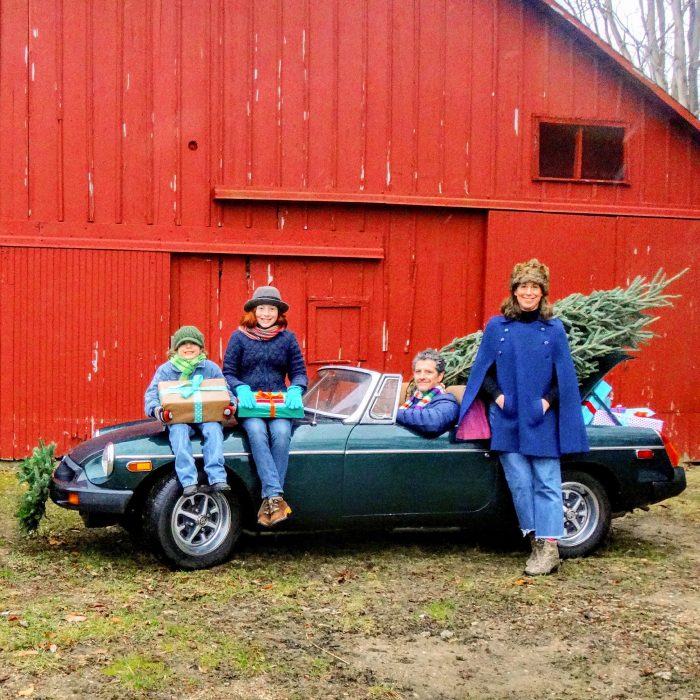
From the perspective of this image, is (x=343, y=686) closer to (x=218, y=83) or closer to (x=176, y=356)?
(x=176, y=356)

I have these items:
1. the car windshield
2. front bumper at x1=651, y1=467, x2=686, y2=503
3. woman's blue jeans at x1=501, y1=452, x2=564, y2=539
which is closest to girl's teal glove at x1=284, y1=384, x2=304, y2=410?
the car windshield

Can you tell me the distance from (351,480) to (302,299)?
4786 mm

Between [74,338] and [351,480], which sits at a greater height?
[74,338]

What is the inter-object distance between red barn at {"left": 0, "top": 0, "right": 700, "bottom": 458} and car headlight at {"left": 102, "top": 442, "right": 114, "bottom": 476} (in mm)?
4524

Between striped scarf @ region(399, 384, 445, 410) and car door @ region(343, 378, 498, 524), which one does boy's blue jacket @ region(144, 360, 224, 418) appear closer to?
car door @ region(343, 378, 498, 524)

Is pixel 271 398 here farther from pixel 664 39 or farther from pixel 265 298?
pixel 664 39

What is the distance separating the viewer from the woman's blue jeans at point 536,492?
5.83m

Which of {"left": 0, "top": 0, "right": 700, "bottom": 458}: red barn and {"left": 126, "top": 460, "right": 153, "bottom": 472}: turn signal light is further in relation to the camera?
{"left": 0, "top": 0, "right": 700, "bottom": 458}: red barn

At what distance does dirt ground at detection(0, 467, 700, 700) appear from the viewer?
389cm

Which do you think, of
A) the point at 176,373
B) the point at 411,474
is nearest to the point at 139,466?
the point at 176,373

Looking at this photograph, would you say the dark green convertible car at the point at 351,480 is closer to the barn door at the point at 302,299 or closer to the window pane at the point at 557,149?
the barn door at the point at 302,299

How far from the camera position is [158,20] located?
10086 mm

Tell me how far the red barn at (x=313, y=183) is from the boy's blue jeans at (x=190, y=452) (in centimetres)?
457

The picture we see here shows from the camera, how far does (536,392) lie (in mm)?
5891
